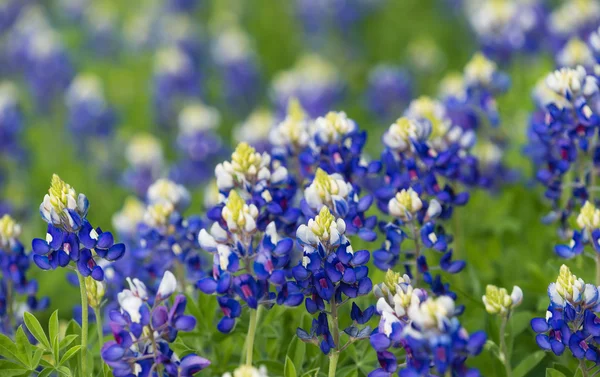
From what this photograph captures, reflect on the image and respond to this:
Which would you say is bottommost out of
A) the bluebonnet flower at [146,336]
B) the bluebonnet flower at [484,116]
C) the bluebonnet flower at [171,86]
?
the bluebonnet flower at [146,336]

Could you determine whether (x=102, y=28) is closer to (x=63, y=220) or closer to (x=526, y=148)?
(x=526, y=148)

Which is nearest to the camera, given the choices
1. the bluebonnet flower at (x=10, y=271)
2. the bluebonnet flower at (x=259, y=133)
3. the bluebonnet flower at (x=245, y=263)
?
the bluebonnet flower at (x=245, y=263)

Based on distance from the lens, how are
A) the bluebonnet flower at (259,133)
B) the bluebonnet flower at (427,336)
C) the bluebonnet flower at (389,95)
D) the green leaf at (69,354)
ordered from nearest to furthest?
1. the bluebonnet flower at (427,336)
2. the green leaf at (69,354)
3. the bluebonnet flower at (259,133)
4. the bluebonnet flower at (389,95)

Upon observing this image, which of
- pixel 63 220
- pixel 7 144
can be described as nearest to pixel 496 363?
pixel 63 220

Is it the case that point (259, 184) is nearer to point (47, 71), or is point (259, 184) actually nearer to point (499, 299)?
point (499, 299)

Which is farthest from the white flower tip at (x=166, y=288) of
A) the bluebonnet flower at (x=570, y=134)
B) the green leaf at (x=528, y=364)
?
the bluebonnet flower at (x=570, y=134)

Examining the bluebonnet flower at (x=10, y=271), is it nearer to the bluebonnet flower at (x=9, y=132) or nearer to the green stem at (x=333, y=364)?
the green stem at (x=333, y=364)
